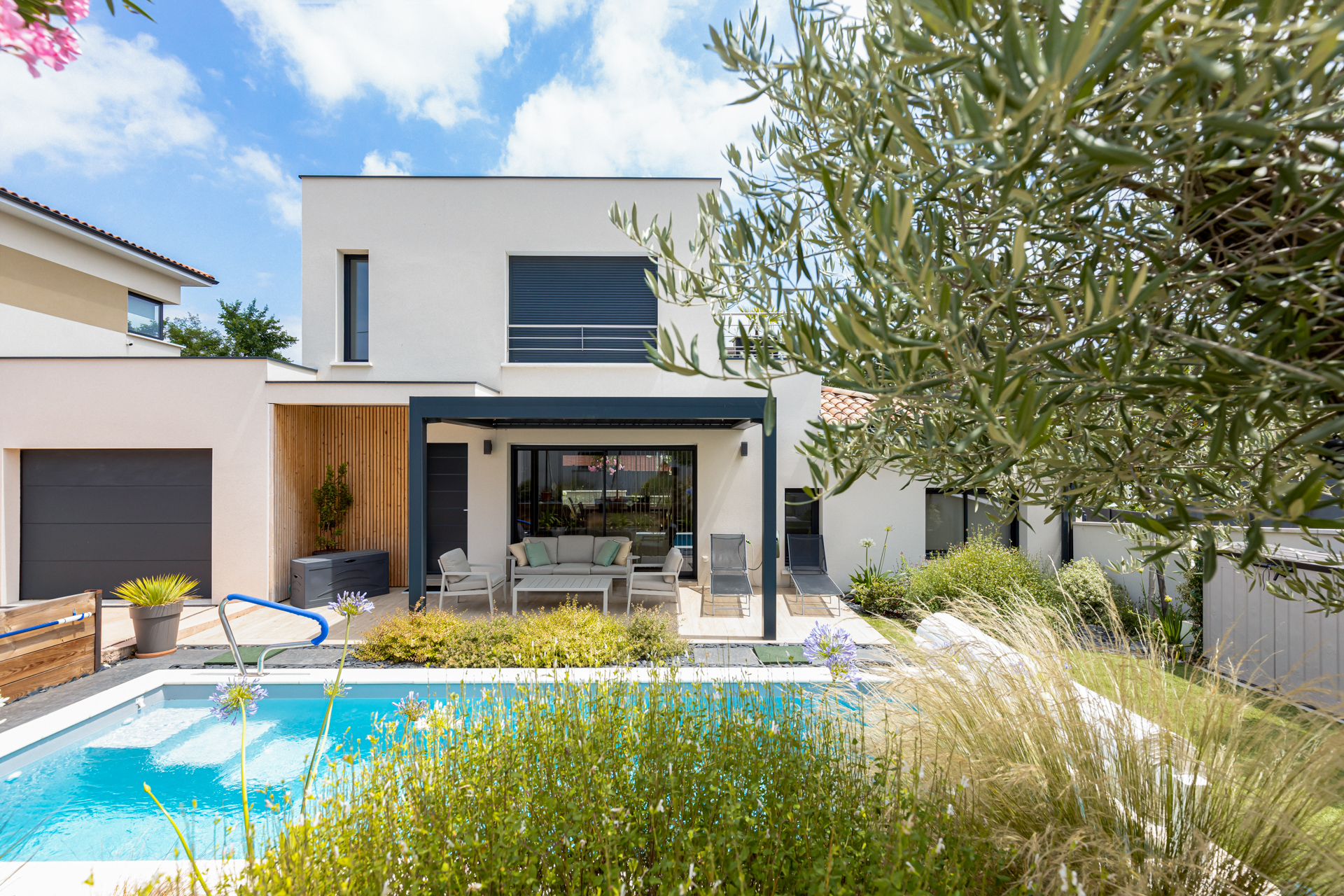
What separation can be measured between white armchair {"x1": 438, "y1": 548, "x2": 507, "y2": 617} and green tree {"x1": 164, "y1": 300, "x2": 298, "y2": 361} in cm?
2629

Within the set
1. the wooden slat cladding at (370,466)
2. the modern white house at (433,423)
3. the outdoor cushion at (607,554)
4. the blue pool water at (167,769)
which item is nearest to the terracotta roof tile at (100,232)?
the modern white house at (433,423)

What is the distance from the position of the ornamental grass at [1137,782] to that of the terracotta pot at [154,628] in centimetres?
799

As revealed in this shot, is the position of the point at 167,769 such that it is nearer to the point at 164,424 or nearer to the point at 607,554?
the point at 607,554

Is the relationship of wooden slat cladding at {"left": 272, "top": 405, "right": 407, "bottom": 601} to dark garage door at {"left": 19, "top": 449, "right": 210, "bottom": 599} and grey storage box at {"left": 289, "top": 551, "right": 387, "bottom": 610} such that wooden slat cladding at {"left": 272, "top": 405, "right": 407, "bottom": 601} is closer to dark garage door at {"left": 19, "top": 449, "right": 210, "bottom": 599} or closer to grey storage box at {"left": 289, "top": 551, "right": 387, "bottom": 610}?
grey storage box at {"left": 289, "top": 551, "right": 387, "bottom": 610}

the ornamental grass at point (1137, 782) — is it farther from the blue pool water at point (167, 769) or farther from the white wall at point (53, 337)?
the white wall at point (53, 337)

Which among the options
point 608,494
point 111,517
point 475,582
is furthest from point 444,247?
point 111,517

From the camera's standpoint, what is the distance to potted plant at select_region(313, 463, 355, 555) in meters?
10.5

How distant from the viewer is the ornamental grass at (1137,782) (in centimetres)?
200

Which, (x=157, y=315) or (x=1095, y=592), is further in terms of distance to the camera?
(x=157, y=315)

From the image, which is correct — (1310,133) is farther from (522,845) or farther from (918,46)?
(522,845)

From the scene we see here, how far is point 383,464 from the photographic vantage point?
10.9 meters

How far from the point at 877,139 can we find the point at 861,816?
7.90 feet

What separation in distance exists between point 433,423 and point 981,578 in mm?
8769

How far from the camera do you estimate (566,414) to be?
7.70 m
